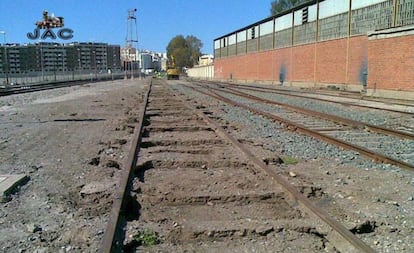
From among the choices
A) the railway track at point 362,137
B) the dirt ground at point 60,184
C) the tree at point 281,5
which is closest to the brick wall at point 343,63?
the railway track at point 362,137

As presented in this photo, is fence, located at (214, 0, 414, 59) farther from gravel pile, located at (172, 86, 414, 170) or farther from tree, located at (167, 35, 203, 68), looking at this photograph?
tree, located at (167, 35, 203, 68)

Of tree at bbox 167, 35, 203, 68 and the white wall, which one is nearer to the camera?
the white wall

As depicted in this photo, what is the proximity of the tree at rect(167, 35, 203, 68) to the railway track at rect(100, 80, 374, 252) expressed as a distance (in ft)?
518

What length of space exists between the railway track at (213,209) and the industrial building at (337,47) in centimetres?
1913

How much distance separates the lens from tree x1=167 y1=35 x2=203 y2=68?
165625mm

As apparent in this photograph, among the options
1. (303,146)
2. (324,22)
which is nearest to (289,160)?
(303,146)

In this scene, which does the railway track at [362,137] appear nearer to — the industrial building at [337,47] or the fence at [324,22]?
the industrial building at [337,47]

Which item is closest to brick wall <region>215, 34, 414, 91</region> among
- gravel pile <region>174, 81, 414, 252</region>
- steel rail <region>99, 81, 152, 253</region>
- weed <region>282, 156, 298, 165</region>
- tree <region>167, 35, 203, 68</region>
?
gravel pile <region>174, 81, 414, 252</region>

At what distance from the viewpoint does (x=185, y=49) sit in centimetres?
16712

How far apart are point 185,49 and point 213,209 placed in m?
164

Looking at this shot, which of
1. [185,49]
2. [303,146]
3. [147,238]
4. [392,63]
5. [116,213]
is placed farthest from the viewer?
[185,49]

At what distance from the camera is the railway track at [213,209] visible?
439 centimetres

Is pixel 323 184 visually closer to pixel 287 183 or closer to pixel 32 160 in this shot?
pixel 287 183

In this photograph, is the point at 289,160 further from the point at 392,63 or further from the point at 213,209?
the point at 392,63
